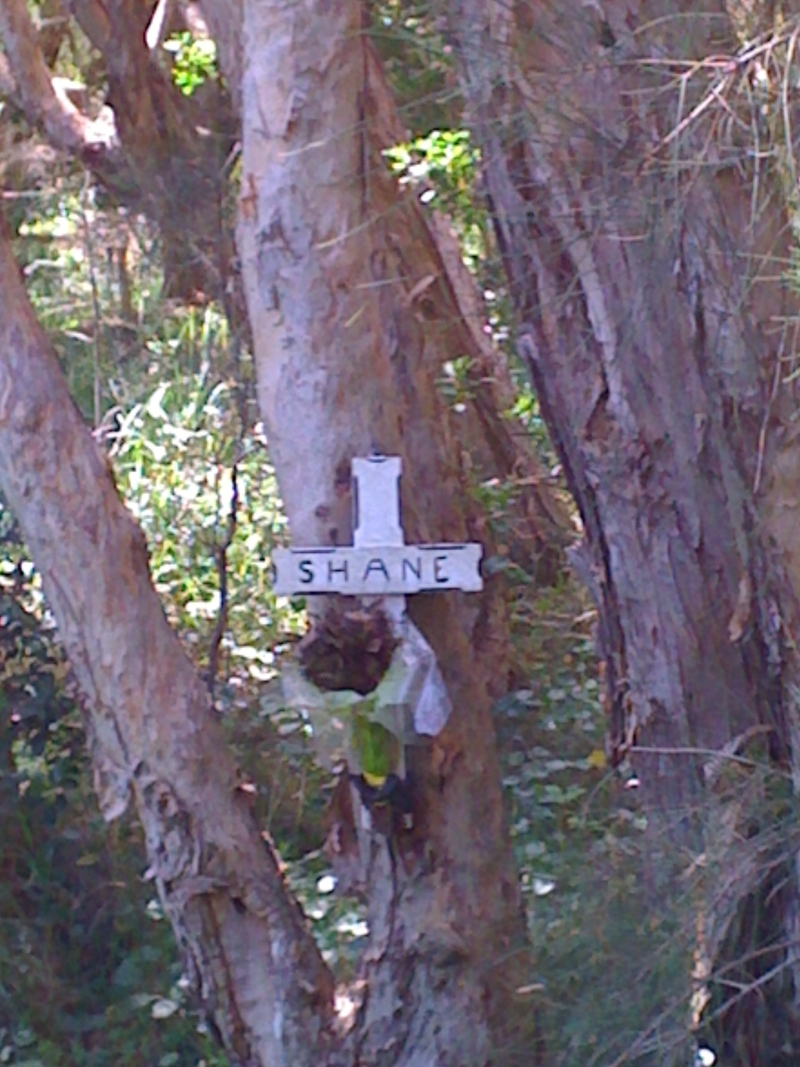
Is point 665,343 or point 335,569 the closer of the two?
point 335,569

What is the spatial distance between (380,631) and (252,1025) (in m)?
0.98

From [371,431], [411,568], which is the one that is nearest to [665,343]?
[371,431]

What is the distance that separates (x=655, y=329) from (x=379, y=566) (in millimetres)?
786

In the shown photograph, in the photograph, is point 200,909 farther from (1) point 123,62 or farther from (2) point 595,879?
(1) point 123,62

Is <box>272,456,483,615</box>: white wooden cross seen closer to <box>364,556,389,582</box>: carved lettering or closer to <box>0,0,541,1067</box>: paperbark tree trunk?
<box>364,556,389,582</box>: carved lettering

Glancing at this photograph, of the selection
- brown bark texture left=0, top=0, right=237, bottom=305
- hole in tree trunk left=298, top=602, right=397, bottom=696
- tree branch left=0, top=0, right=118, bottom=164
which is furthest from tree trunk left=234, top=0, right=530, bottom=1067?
tree branch left=0, top=0, right=118, bottom=164

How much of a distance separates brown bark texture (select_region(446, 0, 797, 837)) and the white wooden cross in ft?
2.01

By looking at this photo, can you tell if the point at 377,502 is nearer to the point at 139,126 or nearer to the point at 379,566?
the point at 379,566

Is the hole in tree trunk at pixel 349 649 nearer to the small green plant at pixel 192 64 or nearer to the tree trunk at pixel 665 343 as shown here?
the tree trunk at pixel 665 343

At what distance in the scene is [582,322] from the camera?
12.3 feet

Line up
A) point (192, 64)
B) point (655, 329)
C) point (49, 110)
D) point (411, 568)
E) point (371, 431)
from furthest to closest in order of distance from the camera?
point (49, 110), point (192, 64), point (655, 329), point (371, 431), point (411, 568)

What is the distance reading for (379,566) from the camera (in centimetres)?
316

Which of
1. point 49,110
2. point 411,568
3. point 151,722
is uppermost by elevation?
point 49,110

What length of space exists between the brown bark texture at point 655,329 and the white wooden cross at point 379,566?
61cm
